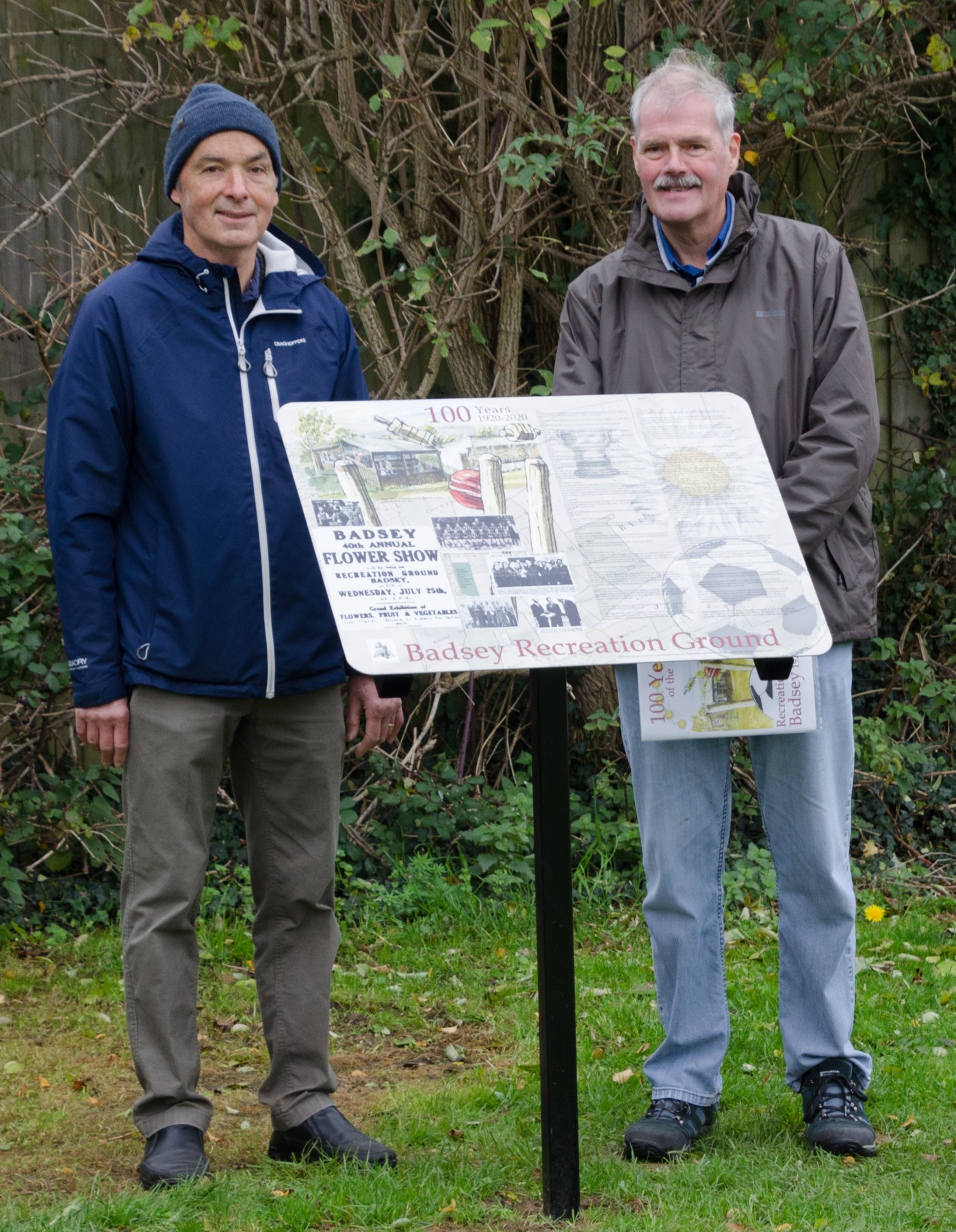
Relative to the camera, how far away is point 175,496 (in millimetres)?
2945

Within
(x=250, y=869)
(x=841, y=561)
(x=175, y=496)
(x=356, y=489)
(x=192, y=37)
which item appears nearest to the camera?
(x=356, y=489)

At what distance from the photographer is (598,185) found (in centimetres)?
584

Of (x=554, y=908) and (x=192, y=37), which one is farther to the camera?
(x=192, y=37)

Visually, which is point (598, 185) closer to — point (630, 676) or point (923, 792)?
point (923, 792)

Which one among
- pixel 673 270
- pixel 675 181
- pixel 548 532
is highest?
pixel 675 181

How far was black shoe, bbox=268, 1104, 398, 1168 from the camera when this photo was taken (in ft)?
10.1

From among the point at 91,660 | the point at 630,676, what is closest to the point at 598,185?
the point at 630,676

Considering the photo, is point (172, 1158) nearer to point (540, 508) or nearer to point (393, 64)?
point (540, 508)

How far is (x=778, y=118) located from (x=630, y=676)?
321 cm

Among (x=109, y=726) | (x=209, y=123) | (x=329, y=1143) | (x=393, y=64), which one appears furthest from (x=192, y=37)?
(x=329, y=1143)

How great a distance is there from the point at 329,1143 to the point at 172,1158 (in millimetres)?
340

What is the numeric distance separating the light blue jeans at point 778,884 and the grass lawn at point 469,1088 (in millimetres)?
219

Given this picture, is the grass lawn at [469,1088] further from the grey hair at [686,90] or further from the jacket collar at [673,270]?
the grey hair at [686,90]

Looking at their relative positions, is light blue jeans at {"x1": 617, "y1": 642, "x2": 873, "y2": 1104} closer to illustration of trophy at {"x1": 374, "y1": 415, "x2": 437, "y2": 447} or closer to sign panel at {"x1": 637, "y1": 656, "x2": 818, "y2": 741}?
sign panel at {"x1": 637, "y1": 656, "x2": 818, "y2": 741}
